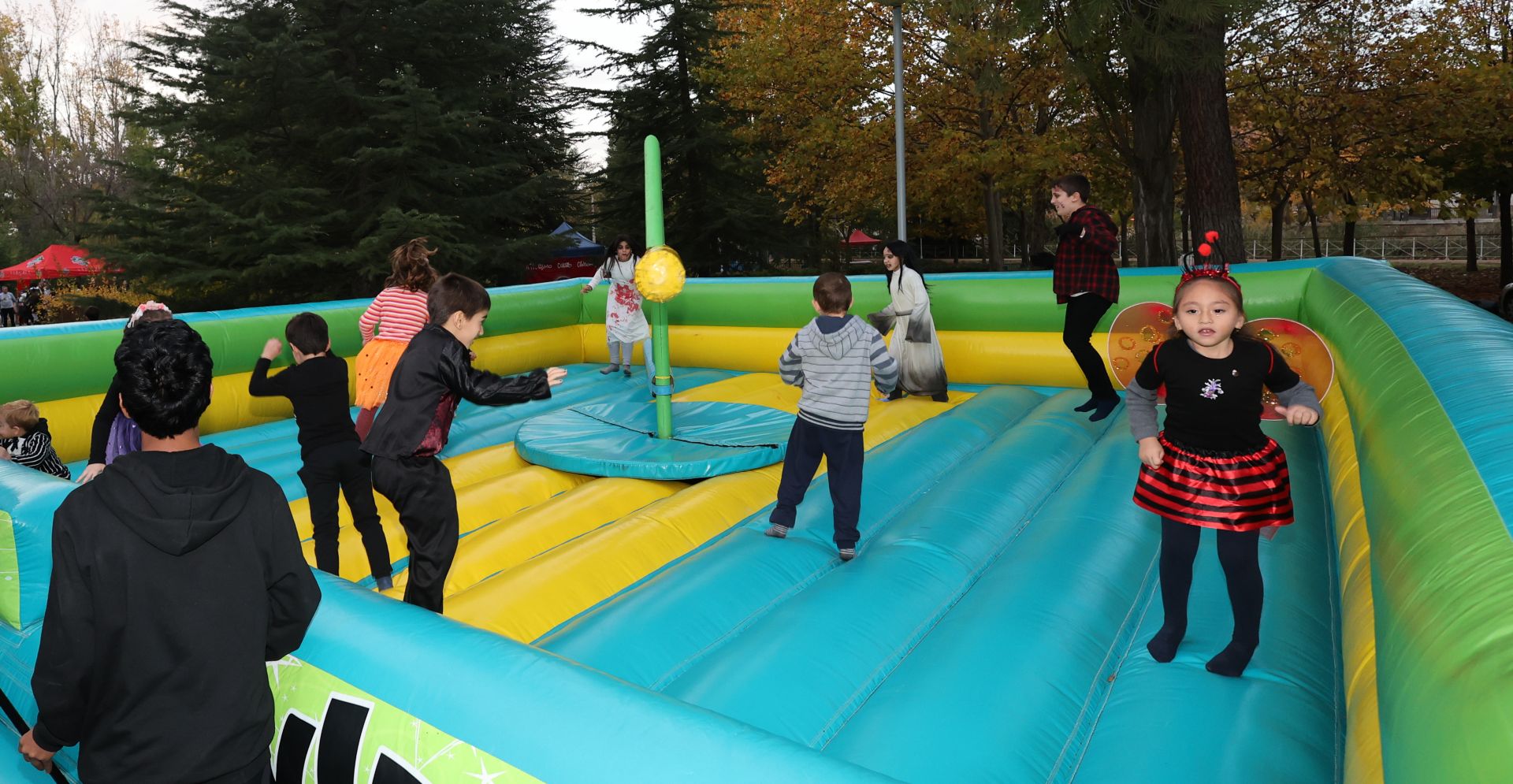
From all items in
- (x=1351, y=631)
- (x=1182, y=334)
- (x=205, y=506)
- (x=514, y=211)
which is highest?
(x=514, y=211)

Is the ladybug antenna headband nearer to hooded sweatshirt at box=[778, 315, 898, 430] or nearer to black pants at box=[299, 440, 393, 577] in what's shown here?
hooded sweatshirt at box=[778, 315, 898, 430]

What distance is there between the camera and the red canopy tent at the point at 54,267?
1912 centimetres

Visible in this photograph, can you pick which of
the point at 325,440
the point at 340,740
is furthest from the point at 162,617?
the point at 325,440

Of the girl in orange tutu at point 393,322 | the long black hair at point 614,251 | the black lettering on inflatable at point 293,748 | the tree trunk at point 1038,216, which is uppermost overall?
the tree trunk at point 1038,216

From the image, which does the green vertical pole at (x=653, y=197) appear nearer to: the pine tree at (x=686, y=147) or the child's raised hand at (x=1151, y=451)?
the child's raised hand at (x=1151, y=451)

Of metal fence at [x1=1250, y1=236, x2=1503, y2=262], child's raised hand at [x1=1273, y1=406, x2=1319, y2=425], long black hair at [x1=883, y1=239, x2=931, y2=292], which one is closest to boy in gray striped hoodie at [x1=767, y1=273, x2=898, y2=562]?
child's raised hand at [x1=1273, y1=406, x2=1319, y2=425]

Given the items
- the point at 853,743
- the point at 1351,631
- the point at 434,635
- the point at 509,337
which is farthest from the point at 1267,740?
the point at 509,337

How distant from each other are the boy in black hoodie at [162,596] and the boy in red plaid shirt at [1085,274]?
4.13 metres

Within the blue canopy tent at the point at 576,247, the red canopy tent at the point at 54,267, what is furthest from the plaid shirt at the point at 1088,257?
the red canopy tent at the point at 54,267

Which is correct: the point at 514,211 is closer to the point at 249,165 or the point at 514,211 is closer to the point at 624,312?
the point at 249,165

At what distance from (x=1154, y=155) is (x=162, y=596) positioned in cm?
930

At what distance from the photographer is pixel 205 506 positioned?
1383mm

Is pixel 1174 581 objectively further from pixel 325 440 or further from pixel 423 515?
pixel 325 440

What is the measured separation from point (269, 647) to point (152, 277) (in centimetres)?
1480
